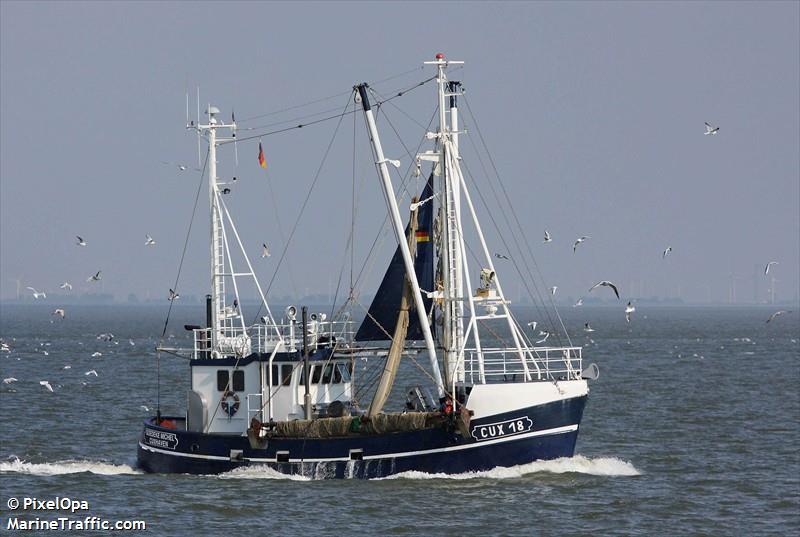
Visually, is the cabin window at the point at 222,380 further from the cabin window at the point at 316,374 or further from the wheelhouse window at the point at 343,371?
the wheelhouse window at the point at 343,371

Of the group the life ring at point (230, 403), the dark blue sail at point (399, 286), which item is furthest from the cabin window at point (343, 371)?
the life ring at point (230, 403)

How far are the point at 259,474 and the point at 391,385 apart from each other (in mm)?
4008

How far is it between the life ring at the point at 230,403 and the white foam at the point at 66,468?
11.0ft

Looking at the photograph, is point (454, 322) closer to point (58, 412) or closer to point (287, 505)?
point (287, 505)

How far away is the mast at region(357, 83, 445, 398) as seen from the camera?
33.9m

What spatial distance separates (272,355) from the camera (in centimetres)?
3562

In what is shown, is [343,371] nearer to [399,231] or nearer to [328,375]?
[328,375]

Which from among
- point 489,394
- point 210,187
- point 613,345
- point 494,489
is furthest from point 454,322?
point 613,345

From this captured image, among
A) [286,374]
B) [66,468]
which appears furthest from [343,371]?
[66,468]

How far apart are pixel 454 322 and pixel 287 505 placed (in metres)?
6.19

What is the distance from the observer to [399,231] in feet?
113

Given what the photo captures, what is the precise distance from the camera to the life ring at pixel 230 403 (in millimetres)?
36344

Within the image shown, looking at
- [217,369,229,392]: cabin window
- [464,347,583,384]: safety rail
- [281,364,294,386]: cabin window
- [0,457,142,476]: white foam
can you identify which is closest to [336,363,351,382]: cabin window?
[281,364,294,386]: cabin window

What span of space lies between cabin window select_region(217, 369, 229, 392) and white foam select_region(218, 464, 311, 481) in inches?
96.2
